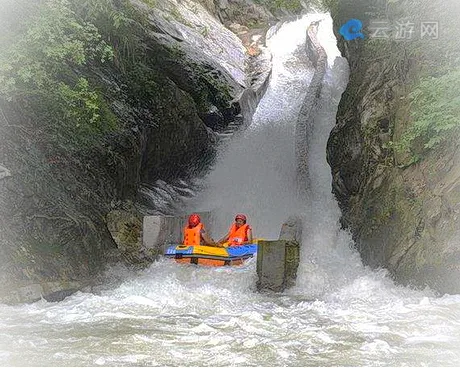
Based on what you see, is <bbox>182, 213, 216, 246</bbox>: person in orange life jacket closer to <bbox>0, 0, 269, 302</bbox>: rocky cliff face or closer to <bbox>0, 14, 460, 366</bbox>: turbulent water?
<bbox>0, 14, 460, 366</bbox>: turbulent water

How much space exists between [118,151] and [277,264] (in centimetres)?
550

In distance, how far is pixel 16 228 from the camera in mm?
8672

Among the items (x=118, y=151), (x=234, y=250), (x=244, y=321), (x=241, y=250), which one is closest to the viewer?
(x=244, y=321)

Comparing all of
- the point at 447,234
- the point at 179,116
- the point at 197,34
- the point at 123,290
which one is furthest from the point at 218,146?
the point at 447,234

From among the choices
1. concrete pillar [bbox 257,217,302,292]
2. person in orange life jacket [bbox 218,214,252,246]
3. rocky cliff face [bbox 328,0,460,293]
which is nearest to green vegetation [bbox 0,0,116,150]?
person in orange life jacket [bbox 218,214,252,246]

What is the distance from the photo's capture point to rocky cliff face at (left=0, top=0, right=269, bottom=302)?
8844 mm

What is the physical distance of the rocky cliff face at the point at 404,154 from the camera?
8133 millimetres

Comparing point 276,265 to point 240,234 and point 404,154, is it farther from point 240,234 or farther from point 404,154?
point 404,154

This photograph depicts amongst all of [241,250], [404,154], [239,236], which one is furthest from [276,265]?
[404,154]

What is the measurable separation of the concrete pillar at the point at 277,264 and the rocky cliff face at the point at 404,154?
5.70ft

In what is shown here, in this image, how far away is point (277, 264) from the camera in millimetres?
9906

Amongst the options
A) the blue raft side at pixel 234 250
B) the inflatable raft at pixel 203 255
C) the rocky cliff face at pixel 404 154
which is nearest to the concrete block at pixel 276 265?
the inflatable raft at pixel 203 255

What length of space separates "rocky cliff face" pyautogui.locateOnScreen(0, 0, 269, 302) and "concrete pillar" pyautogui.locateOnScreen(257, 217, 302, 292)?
121 inches

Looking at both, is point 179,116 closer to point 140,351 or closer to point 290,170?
point 290,170
